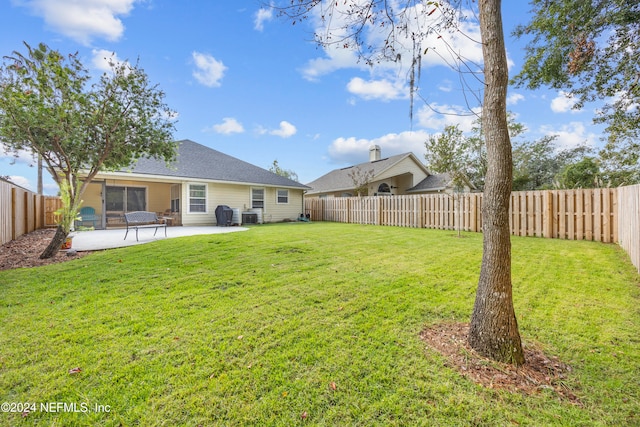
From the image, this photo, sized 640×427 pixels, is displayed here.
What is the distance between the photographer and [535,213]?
8984 mm

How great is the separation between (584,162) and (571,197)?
36.9 feet

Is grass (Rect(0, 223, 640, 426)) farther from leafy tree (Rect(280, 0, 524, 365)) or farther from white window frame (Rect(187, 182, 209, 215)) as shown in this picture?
white window frame (Rect(187, 182, 209, 215))

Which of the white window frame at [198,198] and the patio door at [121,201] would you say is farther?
the patio door at [121,201]

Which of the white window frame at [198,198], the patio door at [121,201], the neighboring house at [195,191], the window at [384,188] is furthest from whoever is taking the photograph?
the window at [384,188]

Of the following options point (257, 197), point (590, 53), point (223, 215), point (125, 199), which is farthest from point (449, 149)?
point (125, 199)

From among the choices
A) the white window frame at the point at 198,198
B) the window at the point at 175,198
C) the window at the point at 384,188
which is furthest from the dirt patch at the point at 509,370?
the window at the point at 384,188

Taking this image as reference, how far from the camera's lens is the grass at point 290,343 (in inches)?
66.6

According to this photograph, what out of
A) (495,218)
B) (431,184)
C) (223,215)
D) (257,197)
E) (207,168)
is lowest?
(223,215)

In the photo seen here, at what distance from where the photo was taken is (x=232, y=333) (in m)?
2.58

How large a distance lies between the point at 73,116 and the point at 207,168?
9112 millimetres

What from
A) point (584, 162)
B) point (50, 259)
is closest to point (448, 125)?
point (584, 162)

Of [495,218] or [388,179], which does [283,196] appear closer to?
[388,179]

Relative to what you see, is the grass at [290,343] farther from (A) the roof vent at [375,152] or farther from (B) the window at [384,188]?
(A) the roof vent at [375,152]

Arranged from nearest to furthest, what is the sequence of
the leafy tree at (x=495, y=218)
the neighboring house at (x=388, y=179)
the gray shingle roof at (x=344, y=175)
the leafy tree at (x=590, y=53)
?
the leafy tree at (x=495, y=218) < the leafy tree at (x=590, y=53) < the neighboring house at (x=388, y=179) < the gray shingle roof at (x=344, y=175)
